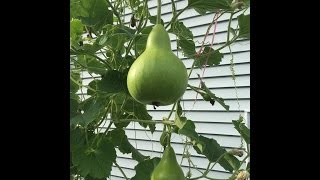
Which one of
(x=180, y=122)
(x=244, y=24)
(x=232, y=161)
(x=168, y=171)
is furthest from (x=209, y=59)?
(x=168, y=171)

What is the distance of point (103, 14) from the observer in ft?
3.93

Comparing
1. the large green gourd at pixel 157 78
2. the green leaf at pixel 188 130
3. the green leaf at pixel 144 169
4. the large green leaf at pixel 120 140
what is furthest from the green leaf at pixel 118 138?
the large green gourd at pixel 157 78

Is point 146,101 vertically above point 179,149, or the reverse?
point 146,101

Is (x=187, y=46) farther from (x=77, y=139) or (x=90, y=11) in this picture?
(x=77, y=139)

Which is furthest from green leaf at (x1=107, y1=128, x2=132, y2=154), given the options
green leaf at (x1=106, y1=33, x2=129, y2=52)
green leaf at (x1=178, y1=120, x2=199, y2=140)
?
green leaf at (x1=178, y1=120, x2=199, y2=140)

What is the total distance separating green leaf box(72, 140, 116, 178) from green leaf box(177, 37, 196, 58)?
1.35 feet

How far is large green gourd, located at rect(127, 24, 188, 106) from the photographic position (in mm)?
733

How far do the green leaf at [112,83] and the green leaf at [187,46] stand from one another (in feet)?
1.16

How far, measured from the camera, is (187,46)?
4.55ft
